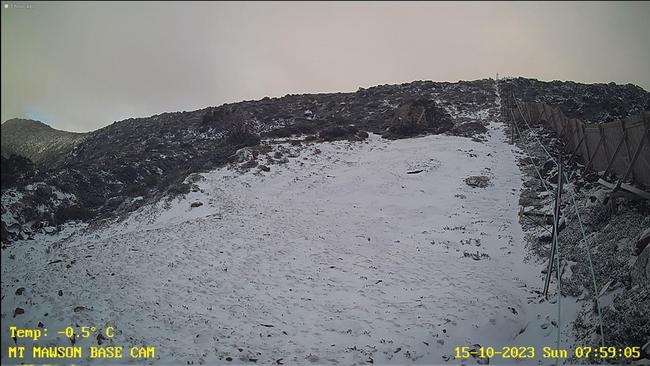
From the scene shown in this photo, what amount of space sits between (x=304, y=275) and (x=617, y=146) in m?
10.4

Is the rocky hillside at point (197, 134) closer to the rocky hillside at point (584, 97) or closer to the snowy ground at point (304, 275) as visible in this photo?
the rocky hillside at point (584, 97)

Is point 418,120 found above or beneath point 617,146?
above

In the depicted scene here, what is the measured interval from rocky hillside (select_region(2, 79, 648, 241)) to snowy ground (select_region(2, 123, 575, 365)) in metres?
2.51

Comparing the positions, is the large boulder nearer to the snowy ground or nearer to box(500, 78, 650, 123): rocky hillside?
box(500, 78, 650, 123): rocky hillside

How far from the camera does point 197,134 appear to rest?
31.3m

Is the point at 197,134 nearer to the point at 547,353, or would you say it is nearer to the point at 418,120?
the point at 418,120

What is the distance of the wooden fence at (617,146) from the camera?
28.8 ft

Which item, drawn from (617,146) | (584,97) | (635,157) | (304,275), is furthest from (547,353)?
(584,97)

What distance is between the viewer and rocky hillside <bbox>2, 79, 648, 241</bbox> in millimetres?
15000

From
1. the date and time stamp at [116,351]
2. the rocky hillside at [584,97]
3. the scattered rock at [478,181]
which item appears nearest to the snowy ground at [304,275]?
the date and time stamp at [116,351]

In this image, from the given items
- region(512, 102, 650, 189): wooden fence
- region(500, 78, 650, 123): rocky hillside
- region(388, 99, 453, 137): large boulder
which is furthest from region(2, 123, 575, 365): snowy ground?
region(500, 78, 650, 123): rocky hillside

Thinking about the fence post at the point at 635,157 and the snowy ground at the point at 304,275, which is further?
the fence post at the point at 635,157

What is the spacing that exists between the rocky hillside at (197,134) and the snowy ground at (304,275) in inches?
98.8

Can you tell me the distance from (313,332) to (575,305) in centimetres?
572
